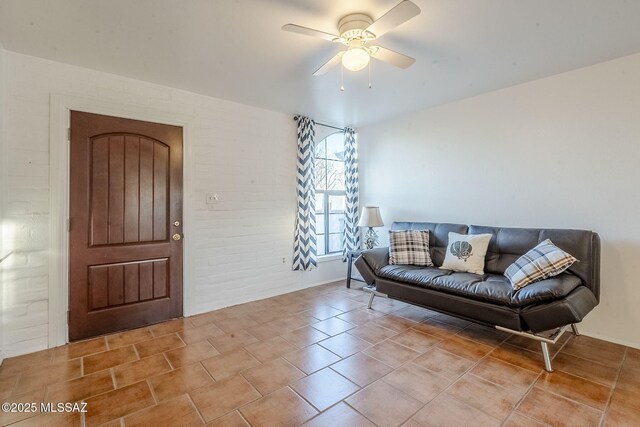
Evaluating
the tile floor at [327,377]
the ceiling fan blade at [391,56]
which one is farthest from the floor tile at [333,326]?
the ceiling fan blade at [391,56]

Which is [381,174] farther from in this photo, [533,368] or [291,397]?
[291,397]

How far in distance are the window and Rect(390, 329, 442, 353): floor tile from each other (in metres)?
2.08

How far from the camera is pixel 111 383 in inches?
78.7

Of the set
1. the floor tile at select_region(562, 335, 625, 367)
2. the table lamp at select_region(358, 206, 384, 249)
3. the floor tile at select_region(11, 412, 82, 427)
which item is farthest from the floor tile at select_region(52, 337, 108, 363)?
the floor tile at select_region(562, 335, 625, 367)

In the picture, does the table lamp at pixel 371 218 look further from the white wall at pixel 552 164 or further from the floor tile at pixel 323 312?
the floor tile at pixel 323 312

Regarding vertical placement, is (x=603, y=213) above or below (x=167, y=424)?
above

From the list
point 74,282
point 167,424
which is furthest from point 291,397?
point 74,282

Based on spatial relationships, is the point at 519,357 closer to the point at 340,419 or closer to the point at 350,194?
the point at 340,419

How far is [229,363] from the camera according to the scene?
2254 millimetres

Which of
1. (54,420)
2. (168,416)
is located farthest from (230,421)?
(54,420)

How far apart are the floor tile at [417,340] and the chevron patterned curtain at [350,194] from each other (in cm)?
201

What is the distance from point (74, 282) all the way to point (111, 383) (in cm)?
109

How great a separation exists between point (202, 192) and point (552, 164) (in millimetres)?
3556

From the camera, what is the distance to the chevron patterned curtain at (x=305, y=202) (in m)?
4.09
